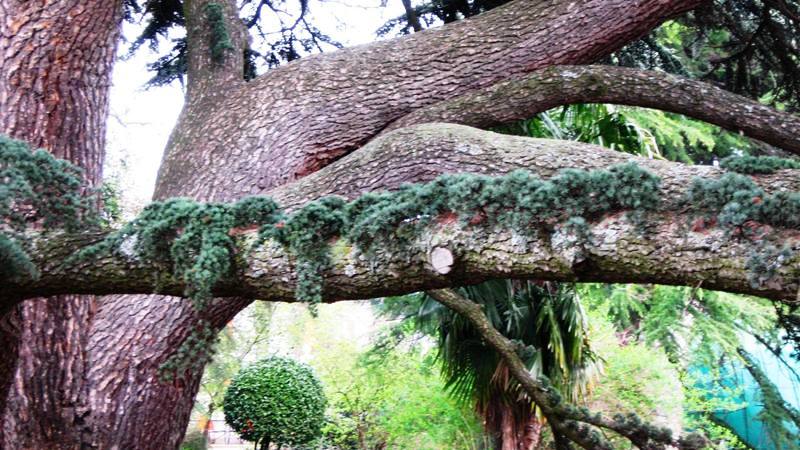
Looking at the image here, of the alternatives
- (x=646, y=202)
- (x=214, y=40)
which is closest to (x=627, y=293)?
(x=214, y=40)

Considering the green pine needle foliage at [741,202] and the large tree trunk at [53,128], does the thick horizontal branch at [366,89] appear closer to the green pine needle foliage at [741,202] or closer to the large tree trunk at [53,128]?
the large tree trunk at [53,128]

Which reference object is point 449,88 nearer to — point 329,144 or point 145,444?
point 329,144

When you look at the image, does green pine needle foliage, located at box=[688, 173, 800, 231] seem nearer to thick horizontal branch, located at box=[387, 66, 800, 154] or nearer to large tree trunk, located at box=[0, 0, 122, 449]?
thick horizontal branch, located at box=[387, 66, 800, 154]

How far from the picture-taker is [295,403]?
31.9 feet

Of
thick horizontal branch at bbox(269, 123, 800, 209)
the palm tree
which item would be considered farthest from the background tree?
the palm tree

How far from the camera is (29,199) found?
106 inches

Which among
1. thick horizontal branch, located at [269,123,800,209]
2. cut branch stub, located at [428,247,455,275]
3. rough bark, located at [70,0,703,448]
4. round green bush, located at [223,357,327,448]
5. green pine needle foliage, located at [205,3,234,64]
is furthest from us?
round green bush, located at [223,357,327,448]

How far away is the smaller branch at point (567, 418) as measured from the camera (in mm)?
4141

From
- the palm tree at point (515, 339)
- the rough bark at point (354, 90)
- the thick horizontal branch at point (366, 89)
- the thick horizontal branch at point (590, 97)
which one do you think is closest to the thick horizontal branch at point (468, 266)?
the rough bark at point (354, 90)

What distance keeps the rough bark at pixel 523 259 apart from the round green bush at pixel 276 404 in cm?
709

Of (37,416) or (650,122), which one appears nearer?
(37,416)

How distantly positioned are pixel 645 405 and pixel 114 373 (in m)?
6.98

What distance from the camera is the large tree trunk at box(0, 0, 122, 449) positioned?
11.8 feet

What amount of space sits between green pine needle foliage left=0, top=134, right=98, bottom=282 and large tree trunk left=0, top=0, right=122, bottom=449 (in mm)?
832
